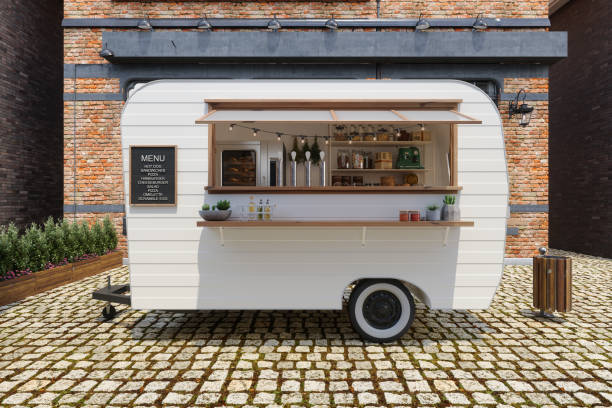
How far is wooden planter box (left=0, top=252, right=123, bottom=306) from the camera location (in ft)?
16.9

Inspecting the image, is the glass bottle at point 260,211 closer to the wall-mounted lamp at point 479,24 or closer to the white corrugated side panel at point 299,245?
the white corrugated side panel at point 299,245

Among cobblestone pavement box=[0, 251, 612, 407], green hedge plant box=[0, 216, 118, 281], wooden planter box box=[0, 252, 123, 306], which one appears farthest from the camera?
green hedge plant box=[0, 216, 118, 281]

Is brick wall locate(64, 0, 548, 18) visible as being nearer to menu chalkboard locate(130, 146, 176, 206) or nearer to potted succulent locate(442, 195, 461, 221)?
menu chalkboard locate(130, 146, 176, 206)

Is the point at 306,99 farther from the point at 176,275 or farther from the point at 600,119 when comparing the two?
the point at 600,119

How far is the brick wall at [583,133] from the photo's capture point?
8969 mm

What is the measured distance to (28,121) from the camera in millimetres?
8703

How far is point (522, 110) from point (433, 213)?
593 cm

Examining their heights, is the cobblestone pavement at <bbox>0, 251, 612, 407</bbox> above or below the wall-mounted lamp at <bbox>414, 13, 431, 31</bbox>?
below

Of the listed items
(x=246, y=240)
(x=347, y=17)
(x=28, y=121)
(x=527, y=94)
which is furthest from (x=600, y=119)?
(x=28, y=121)

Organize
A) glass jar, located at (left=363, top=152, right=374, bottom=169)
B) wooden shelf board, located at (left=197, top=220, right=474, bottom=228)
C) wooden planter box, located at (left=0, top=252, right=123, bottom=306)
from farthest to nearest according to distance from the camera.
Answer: glass jar, located at (left=363, top=152, right=374, bottom=169)
wooden planter box, located at (left=0, top=252, right=123, bottom=306)
wooden shelf board, located at (left=197, top=220, right=474, bottom=228)

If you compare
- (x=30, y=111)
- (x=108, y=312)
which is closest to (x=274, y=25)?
(x=108, y=312)

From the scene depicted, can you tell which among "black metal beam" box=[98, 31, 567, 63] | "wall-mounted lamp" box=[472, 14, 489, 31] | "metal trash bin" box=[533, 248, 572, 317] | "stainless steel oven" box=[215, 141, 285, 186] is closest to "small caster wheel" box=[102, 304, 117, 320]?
"stainless steel oven" box=[215, 141, 285, 186]

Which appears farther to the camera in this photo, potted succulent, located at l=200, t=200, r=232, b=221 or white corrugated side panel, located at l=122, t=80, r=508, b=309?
white corrugated side panel, located at l=122, t=80, r=508, b=309

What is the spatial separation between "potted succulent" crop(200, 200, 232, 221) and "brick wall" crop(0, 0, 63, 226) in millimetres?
7662
